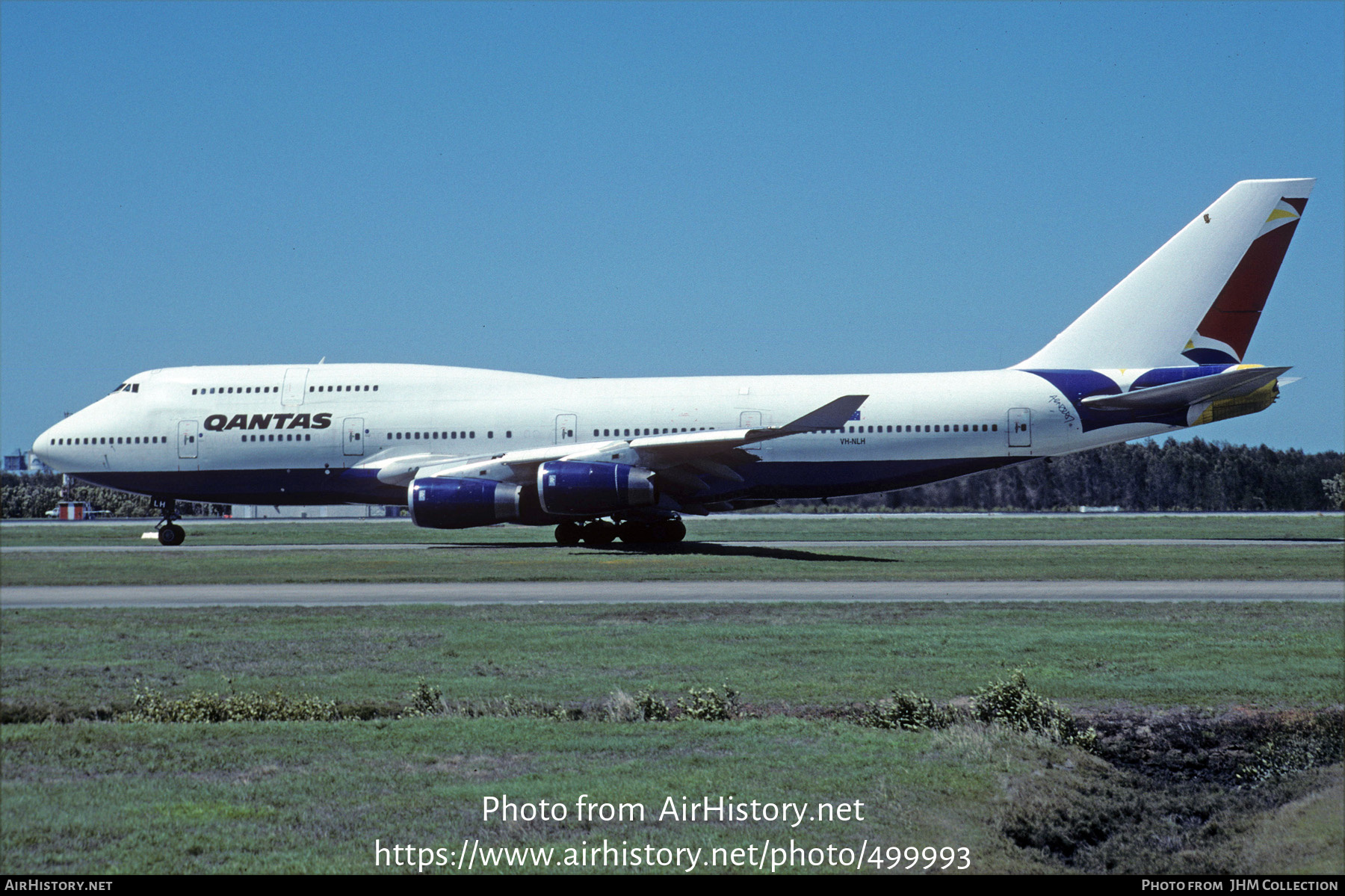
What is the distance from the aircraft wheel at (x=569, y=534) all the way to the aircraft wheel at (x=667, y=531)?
220cm

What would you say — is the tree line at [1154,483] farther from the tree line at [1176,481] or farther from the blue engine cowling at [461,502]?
the blue engine cowling at [461,502]

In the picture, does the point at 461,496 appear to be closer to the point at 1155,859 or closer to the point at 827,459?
the point at 827,459

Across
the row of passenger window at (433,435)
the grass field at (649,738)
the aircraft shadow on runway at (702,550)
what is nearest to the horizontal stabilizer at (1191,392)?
the aircraft shadow on runway at (702,550)

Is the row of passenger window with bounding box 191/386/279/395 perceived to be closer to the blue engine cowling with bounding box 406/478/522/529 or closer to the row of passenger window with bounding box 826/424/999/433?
the blue engine cowling with bounding box 406/478/522/529

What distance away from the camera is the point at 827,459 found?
106 ft

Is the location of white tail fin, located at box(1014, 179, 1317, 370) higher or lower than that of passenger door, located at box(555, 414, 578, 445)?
higher

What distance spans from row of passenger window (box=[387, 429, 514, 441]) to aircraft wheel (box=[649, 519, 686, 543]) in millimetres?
5705

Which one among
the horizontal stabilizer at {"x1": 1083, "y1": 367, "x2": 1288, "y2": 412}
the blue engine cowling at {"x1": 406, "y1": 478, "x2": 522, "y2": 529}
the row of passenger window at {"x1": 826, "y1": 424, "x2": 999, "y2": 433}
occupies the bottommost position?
the blue engine cowling at {"x1": 406, "y1": 478, "x2": 522, "y2": 529}

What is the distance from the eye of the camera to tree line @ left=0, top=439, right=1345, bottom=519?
68000mm

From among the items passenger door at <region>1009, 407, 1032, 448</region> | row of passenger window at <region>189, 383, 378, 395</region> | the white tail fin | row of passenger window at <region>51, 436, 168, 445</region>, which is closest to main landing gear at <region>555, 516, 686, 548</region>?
row of passenger window at <region>189, 383, 378, 395</region>

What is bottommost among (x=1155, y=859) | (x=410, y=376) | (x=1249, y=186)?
(x=1155, y=859)
